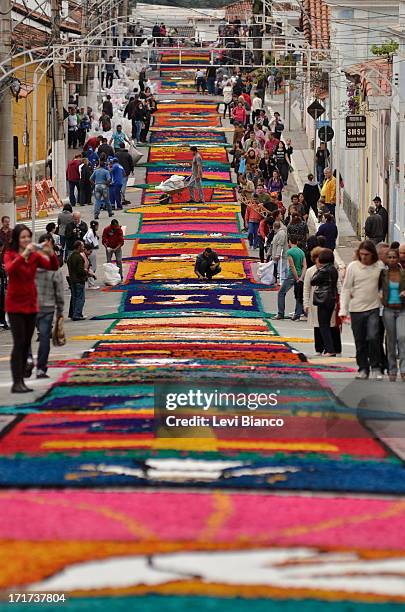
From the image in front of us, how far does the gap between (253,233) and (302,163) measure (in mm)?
19687

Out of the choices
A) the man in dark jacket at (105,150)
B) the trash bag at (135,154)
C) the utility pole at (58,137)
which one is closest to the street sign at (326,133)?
the man in dark jacket at (105,150)

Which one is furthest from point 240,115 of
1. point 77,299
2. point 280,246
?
point 77,299

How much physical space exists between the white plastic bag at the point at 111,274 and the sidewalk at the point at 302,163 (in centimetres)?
504

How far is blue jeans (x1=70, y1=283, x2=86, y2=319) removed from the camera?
28.1 meters

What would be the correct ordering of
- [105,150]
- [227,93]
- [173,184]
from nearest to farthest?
[105,150], [173,184], [227,93]

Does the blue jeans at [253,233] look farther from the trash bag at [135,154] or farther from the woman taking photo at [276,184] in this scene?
the trash bag at [135,154]

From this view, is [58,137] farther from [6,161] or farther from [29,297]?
[29,297]

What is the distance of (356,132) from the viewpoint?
43.2 metres

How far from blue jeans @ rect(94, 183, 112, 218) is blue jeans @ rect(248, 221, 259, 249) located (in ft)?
20.8


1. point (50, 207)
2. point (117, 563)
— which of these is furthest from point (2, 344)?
point (50, 207)

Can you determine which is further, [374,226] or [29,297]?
[374,226]

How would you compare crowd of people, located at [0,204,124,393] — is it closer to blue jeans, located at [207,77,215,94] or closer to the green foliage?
the green foliage

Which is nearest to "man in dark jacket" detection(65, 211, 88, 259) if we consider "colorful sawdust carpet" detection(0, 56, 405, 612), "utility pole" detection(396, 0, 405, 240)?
"utility pole" detection(396, 0, 405, 240)

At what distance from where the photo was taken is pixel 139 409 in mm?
15156
